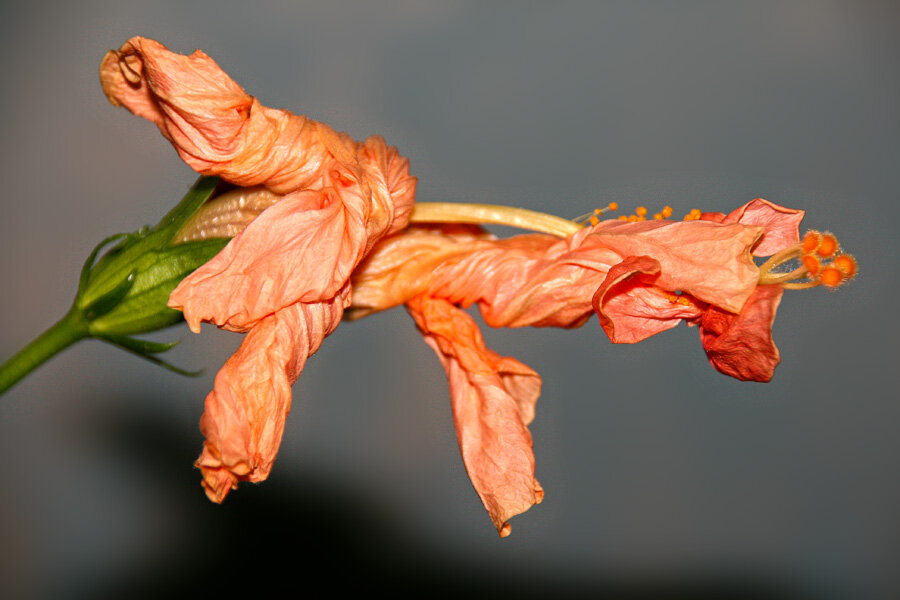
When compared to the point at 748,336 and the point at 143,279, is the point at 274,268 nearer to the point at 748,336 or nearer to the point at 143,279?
the point at 143,279

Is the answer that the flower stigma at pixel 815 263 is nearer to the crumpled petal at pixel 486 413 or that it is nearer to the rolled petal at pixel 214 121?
the crumpled petal at pixel 486 413

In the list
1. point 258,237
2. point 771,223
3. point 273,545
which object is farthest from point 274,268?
point 273,545

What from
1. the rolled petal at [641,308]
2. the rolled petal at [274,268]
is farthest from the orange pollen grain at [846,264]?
the rolled petal at [274,268]

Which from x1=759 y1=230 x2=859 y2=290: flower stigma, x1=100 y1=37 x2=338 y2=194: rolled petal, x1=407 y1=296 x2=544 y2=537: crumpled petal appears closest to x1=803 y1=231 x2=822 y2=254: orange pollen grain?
x1=759 y1=230 x2=859 y2=290: flower stigma

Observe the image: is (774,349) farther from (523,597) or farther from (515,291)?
(523,597)

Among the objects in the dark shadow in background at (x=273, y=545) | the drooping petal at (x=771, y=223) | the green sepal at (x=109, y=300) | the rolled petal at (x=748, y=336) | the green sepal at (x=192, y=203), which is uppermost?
the drooping petal at (x=771, y=223)

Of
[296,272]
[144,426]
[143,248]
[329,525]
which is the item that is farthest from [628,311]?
[144,426]
